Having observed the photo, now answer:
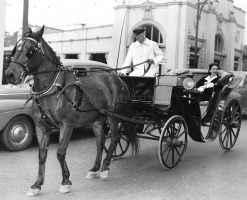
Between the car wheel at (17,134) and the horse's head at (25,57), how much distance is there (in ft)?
9.28

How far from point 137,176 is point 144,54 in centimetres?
221

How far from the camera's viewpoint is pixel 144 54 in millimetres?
6488

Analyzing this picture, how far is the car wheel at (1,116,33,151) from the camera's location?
6.96 meters

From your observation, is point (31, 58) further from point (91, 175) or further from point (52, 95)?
point (91, 175)

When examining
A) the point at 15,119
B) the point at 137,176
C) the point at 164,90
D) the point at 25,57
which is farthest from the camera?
the point at 15,119

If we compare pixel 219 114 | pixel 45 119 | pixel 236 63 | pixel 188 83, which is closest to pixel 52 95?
pixel 45 119

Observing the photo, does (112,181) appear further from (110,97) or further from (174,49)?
(174,49)

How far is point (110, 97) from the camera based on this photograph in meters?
5.62

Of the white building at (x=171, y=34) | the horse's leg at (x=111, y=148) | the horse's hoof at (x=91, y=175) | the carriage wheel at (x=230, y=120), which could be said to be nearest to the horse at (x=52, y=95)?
the horse's leg at (x=111, y=148)

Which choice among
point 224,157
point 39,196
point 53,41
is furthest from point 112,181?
point 53,41

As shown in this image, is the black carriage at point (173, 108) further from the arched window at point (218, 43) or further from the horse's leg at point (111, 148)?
the arched window at point (218, 43)

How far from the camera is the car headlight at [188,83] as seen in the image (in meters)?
6.12

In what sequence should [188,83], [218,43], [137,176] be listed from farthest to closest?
[218,43]
[188,83]
[137,176]

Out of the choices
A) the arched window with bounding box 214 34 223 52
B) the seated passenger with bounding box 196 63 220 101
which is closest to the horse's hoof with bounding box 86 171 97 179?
the seated passenger with bounding box 196 63 220 101
